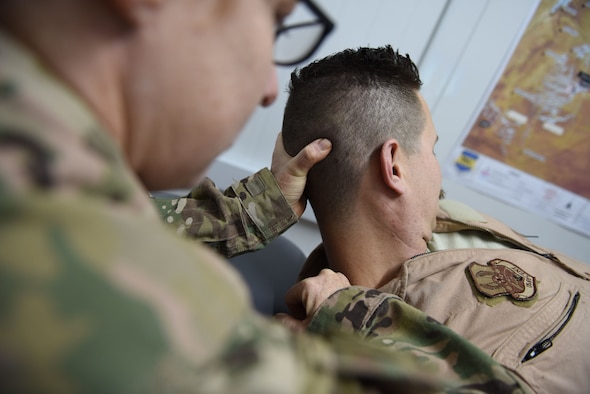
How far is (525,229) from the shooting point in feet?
5.43

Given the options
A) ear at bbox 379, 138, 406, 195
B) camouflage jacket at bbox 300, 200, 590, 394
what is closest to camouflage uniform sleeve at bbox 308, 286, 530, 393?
camouflage jacket at bbox 300, 200, 590, 394

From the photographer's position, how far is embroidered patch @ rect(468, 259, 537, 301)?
72 cm

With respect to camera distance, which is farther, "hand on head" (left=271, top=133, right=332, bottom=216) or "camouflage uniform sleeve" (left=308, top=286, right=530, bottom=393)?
"hand on head" (left=271, top=133, right=332, bottom=216)

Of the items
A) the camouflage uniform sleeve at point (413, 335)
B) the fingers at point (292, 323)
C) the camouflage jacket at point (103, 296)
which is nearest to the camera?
the camouflage jacket at point (103, 296)

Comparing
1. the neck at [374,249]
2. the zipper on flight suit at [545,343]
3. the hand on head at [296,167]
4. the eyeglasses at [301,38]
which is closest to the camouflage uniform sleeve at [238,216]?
the hand on head at [296,167]

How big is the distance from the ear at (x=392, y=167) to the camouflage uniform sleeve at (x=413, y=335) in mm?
284

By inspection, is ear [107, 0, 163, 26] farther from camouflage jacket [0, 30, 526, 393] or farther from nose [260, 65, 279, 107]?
nose [260, 65, 279, 107]

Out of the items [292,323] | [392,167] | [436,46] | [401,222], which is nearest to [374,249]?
[401,222]

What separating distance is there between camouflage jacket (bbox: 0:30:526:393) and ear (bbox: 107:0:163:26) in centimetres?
7

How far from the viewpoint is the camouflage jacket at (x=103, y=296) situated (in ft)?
0.60

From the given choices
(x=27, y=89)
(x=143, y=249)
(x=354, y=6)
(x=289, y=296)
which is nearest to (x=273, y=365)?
(x=143, y=249)

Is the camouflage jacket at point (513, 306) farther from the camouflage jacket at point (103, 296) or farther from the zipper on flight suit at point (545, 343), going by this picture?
the camouflage jacket at point (103, 296)

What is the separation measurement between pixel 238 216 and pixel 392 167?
41 centimetres

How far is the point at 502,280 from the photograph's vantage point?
74 centimetres
